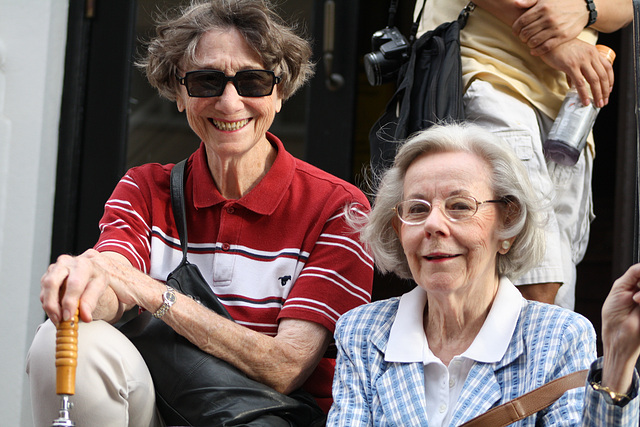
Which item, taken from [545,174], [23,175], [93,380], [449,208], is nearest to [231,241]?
[93,380]

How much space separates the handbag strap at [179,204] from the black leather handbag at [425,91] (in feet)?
2.03

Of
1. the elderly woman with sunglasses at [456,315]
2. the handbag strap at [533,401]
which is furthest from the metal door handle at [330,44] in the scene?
the handbag strap at [533,401]

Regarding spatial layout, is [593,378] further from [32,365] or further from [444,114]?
[32,365]

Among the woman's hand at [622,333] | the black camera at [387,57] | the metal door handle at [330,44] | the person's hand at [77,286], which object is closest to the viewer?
the woman's hand at [622,333]

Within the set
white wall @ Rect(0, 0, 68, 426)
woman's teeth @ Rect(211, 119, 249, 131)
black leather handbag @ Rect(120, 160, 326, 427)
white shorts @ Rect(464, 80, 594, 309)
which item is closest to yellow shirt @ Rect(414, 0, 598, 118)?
white shorts @ Rect(464, 80, 594, 309)

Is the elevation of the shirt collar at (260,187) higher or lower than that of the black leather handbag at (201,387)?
higher

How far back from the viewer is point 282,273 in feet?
8.64

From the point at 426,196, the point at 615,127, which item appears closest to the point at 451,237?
the point at 426,196

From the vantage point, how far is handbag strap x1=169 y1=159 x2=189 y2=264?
263cm

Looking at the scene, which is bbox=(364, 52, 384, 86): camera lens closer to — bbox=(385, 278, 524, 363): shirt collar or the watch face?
bbox=(385, 278, 524, 363): shirt collar

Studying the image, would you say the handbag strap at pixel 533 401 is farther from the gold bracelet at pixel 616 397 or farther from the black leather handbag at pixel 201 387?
the black leather handbag at pixel 201 387

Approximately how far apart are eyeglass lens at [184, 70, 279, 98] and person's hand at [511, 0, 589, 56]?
797mm

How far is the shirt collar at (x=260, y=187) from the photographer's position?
107 inches

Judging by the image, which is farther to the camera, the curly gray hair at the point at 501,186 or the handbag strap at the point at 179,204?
the handbag strap at the point at 179,204
